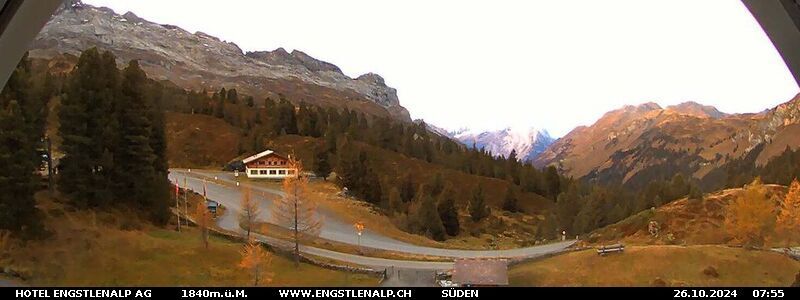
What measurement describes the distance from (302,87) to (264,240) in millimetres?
53639

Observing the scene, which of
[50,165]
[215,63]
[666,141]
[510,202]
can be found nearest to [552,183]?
[510,202]

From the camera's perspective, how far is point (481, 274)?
19.6ft

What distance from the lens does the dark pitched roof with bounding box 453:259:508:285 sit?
5.57m

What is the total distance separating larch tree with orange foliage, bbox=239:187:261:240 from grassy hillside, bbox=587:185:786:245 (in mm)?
6050

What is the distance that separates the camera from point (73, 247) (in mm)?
7516

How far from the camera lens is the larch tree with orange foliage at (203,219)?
29.0 ft

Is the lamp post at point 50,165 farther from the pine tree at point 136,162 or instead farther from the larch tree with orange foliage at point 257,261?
the larch tree with orange foliage at point 257,261

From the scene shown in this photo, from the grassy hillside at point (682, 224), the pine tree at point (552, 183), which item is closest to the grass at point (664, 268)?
the grassy hillside at point (682, 224)

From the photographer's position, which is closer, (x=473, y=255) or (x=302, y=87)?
(x=473, y=255)

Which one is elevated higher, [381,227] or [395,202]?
[395,202]

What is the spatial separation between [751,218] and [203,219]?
8751 mm

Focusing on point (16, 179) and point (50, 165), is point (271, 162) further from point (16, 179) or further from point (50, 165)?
point (16, 179)
